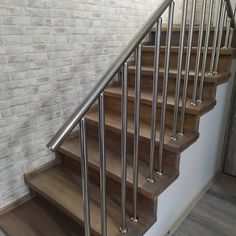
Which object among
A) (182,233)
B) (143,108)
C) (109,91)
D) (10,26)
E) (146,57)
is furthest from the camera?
(146,57)

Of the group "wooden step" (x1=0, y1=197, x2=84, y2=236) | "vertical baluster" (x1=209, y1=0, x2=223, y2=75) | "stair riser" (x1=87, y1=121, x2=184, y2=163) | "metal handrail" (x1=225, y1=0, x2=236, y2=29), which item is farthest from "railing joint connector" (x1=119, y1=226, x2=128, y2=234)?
"metal handrail" (x1=225, y1=0, x2=236, y2=29)

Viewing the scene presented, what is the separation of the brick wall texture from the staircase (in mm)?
191

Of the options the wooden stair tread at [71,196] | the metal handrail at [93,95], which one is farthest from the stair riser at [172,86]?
the wooden stair tread at [71,196]

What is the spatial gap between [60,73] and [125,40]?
0.85 metres

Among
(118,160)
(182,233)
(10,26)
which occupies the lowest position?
(182,233)

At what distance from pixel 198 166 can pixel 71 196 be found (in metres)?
1.05

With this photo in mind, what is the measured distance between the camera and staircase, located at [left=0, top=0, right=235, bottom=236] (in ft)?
3.62

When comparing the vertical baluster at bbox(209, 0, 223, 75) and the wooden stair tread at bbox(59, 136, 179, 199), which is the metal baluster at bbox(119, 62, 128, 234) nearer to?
the wooden stair tread at bbox(59, 136, 179, 199)

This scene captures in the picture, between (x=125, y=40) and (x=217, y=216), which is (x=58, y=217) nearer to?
(x=217, y=216)

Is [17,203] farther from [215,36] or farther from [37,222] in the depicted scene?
[215,36]

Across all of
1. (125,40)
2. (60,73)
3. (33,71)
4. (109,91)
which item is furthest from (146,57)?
(33,71)

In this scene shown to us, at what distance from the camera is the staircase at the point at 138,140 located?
1.10m

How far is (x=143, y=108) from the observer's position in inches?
73.5

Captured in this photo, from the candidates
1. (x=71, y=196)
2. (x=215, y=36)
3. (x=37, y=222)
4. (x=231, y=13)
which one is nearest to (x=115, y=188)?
(x=71, y=196)
